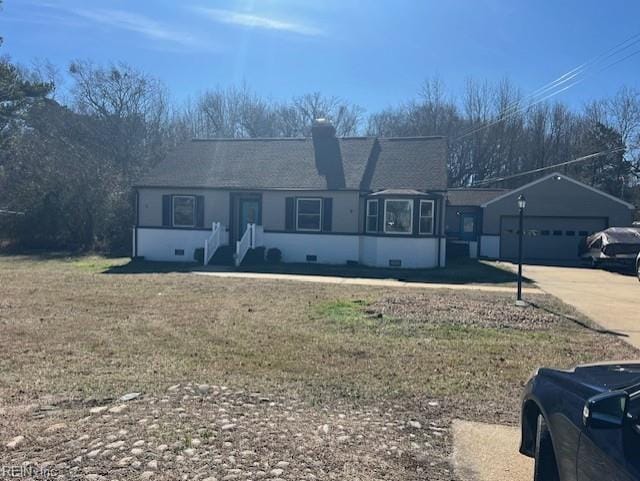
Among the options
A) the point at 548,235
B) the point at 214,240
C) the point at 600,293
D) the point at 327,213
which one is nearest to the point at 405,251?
the point at 327,213

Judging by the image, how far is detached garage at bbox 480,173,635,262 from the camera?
24922 mm

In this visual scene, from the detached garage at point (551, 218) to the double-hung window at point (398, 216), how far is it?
8.83m

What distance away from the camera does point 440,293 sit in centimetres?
1228

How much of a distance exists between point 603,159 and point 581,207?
17618 millimetres

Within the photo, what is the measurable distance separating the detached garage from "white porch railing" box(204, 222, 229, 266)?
13381 mm

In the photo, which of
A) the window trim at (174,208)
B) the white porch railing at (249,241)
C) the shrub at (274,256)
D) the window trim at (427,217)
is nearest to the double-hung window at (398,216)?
the window trim at (427,217)

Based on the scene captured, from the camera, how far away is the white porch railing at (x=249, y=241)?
1906 centimetres

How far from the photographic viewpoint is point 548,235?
25719mm

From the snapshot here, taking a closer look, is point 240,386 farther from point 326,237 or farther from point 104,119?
point 104,119

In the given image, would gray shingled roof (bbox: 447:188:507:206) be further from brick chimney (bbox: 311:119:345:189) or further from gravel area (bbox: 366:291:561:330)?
gravel area (bbox: 366:291:561:330)

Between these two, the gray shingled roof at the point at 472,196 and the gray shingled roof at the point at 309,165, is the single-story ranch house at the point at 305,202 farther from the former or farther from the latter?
the gray shingled roof at the point at 472,196

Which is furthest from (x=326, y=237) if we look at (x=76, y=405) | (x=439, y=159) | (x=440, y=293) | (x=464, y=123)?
(x=464, y=123)

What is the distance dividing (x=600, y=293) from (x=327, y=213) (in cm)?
991

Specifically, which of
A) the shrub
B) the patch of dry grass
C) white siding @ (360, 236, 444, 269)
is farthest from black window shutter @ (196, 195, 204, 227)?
the patch of dry grass
